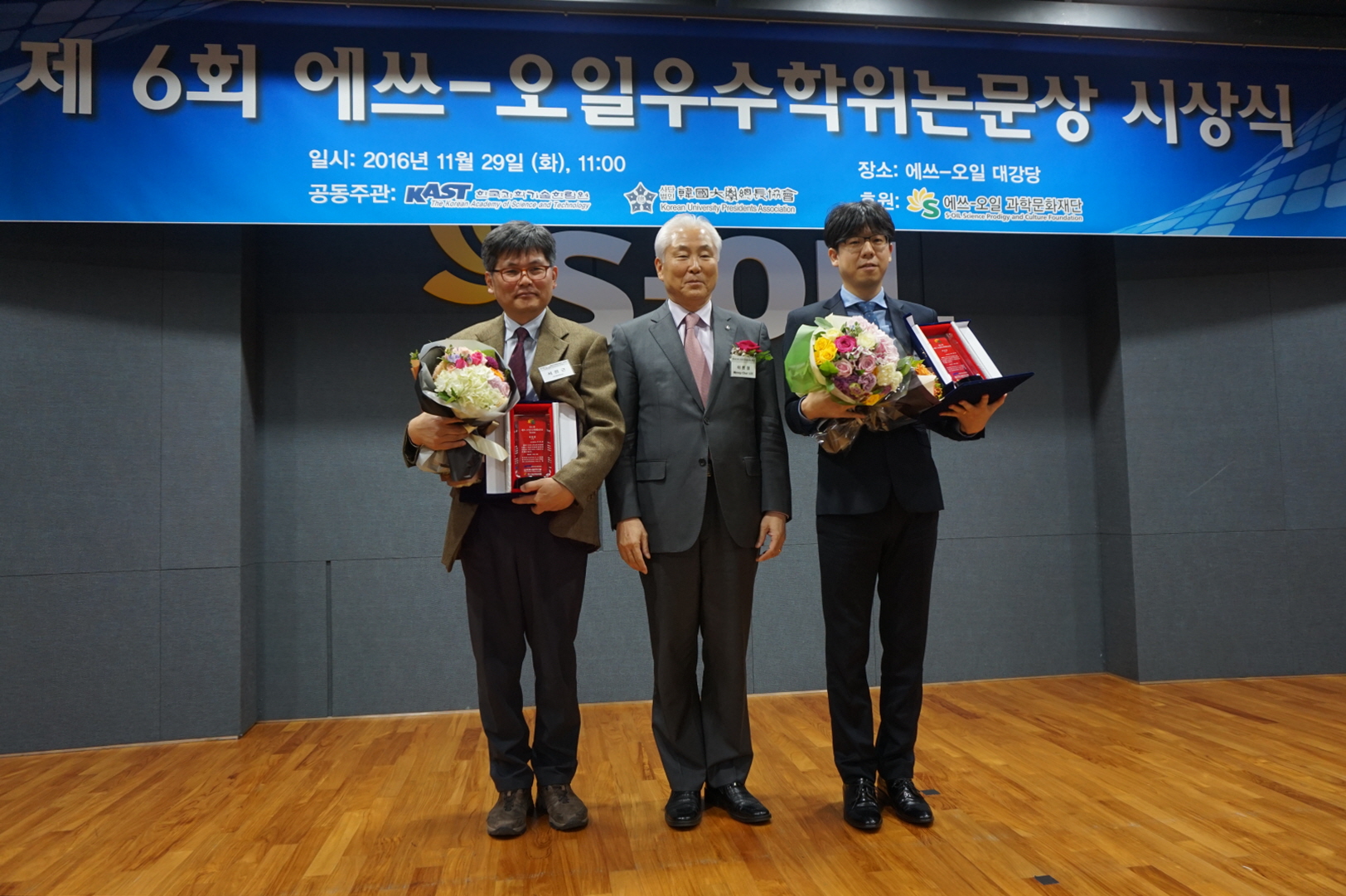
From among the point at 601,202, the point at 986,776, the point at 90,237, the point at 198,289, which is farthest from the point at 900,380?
the point at 90,237

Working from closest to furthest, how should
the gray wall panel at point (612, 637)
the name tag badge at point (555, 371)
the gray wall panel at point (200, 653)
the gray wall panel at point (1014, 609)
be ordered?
the name tag badge at point (555, 371)
the gray wall panel at point (200, 653)
the gray wall panel at point (612, 637)
the gray wall panel at point (1014, 609)

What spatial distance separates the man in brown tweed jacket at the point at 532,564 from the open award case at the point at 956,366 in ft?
2.90

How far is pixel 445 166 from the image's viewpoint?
350 centimetres

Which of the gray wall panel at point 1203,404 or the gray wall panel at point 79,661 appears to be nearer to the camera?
the gray wall panel at point 79,661

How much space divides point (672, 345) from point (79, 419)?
9.08 feet

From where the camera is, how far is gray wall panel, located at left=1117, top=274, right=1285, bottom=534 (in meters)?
4.27

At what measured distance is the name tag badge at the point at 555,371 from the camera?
94.6 inches

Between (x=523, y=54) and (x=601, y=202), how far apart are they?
71 centimetres

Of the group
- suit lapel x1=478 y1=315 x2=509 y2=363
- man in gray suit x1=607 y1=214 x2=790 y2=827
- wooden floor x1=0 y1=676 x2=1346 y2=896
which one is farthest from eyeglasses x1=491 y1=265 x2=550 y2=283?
wooden floor x1=0 y1=676 x2=1346 y2=896

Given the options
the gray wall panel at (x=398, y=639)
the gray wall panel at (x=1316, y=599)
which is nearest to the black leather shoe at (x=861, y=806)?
the gray wall panel at (x=398, y=639)

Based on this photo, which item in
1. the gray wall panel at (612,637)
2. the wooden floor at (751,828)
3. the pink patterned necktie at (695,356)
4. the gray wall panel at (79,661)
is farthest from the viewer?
the gray wall panel at (612,637)

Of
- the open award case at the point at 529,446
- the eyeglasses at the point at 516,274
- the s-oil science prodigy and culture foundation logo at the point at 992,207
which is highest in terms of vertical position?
the s-oil science prodigy and culture foundation logo at the point at 992,207

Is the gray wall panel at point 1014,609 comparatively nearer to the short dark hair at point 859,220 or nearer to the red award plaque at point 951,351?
the red award plaque at point 951,351

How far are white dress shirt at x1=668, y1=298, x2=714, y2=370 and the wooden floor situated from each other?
54.0 inches
